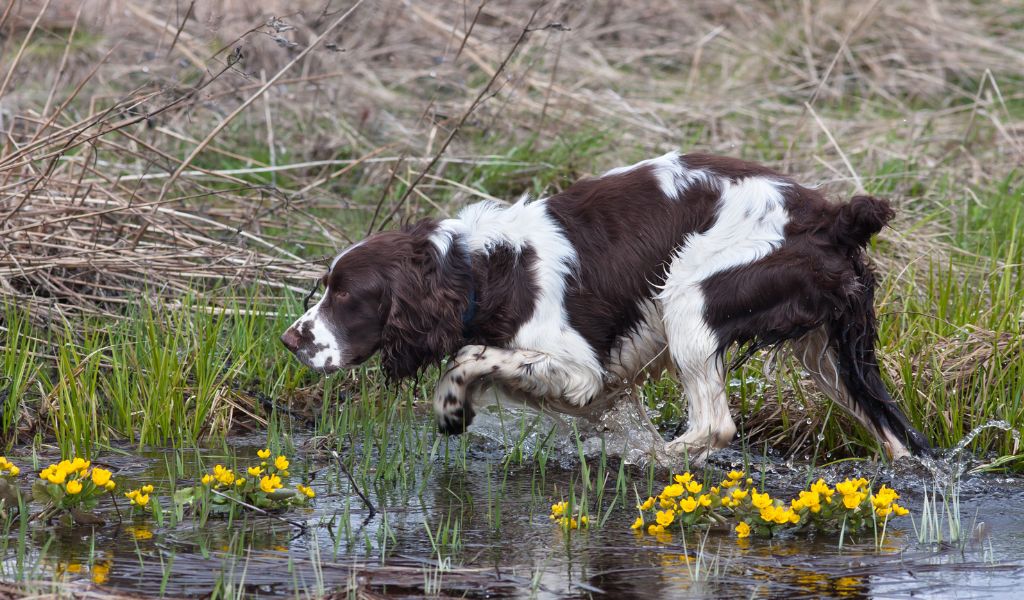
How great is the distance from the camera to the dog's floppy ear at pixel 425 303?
4.04 meters

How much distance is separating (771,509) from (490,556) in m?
0.74

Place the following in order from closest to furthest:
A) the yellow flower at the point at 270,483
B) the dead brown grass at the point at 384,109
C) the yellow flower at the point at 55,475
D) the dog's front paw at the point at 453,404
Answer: the yellow flower at the point at 55,475
the yellow flower at the point at 270,483
the dog's front paw at the point at 453,404
the dead brown grass at the point at 384,109

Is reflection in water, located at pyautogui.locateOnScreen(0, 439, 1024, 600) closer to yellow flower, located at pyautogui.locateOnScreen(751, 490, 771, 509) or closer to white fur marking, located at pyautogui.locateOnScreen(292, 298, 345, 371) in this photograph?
yellow flower, located at pyautogui.locateOnScreen(751, 490, 771, 509)

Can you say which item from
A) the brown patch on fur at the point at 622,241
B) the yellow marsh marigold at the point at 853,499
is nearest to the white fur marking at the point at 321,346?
the brown patch on fur at the point at 622,241

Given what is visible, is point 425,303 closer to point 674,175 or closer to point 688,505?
point 674,175

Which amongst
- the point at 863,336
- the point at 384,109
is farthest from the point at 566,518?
the point at 384,109

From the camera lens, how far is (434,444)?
4.45 m

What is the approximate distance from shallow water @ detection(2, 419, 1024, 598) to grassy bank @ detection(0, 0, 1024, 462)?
0.68 m

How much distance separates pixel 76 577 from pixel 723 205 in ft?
7.15

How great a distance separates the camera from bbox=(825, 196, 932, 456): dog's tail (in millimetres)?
3758

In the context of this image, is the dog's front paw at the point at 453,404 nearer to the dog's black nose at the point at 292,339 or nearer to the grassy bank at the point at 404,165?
the grassy bank at the point at 404,165

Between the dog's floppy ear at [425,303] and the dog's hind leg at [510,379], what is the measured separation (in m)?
0.09

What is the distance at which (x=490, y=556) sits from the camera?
325 cm

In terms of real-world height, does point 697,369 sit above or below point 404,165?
below
